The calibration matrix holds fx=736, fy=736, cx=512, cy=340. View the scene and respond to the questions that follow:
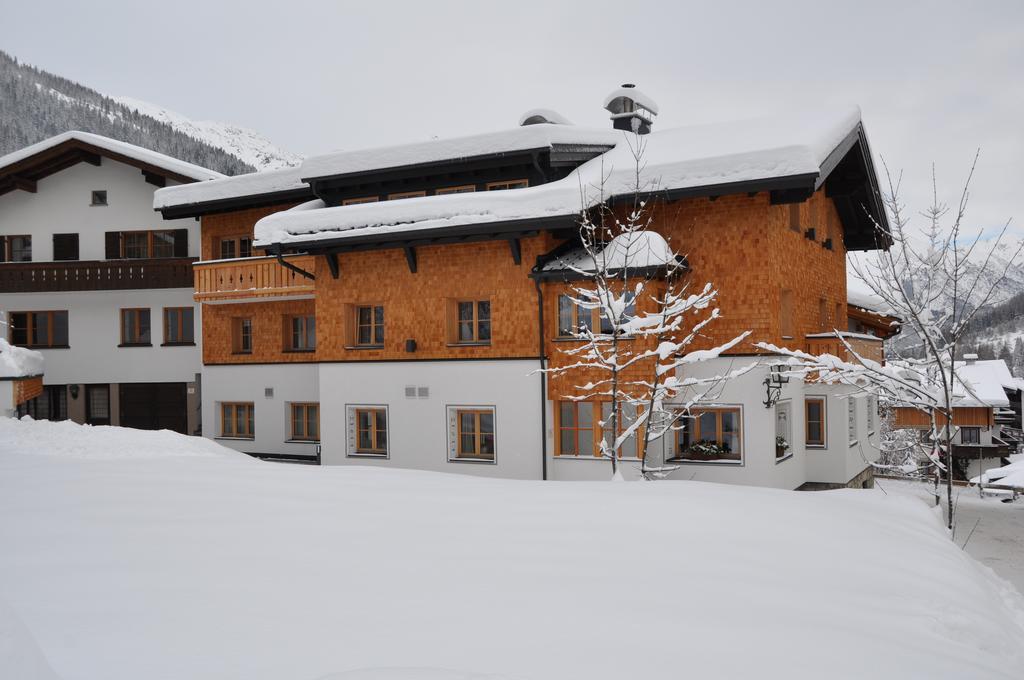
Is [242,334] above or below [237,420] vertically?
above

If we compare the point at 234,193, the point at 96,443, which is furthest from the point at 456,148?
the point at 96,443

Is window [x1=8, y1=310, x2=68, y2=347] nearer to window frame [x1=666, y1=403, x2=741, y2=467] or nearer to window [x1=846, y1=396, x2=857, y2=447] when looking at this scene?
window frame [x1=666, y1=403, x2=741, y2=467]

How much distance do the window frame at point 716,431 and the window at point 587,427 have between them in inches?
41.5

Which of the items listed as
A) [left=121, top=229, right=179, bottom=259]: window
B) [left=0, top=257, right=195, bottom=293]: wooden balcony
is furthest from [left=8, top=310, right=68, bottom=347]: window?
[left=121, top=229, right=179, bottom=259]: window

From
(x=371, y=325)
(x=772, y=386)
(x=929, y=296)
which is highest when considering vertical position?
(x=929, y=296)

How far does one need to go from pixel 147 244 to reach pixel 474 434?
1472 centimetres

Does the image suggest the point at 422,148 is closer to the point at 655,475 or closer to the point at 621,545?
the point at 655,475

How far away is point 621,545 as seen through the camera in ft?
17.4

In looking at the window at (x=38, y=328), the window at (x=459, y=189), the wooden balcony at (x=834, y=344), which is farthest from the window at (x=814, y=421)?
the window at (x=38, y=328)

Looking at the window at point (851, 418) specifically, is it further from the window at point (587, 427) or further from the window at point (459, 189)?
the window at point (459, 189)

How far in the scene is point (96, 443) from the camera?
455 inches

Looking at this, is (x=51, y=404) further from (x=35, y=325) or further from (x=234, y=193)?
(x=234, y=193)

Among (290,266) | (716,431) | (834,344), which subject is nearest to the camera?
(716,431)

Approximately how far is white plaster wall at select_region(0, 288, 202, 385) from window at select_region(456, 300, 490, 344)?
1114 cm
